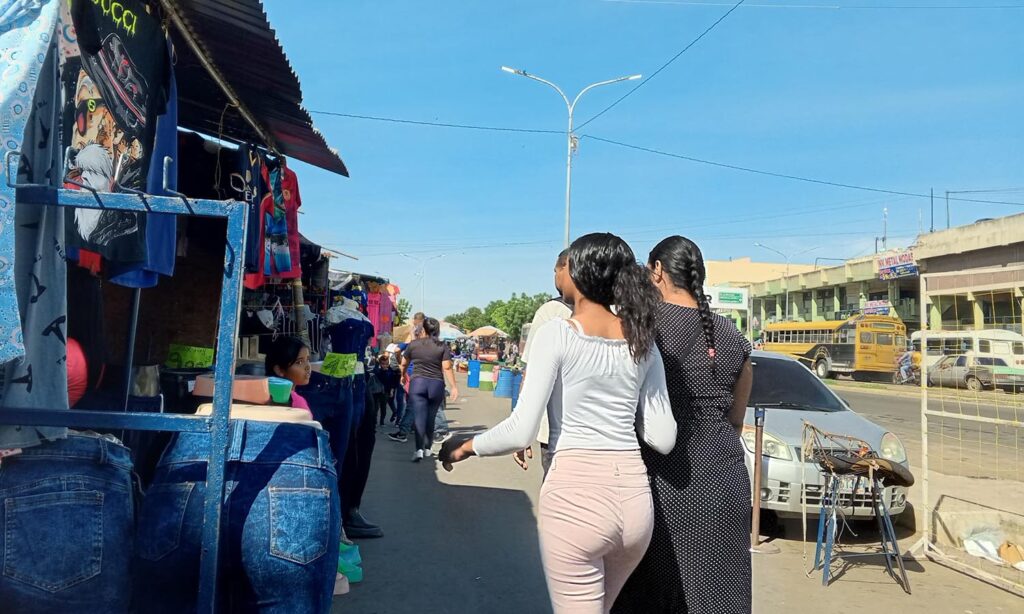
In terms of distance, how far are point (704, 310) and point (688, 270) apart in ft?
0.57

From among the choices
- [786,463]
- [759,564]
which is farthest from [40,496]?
[786,463]

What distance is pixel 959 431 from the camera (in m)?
6.36

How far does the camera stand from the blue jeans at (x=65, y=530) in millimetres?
1807

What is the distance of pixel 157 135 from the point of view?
3814 mm

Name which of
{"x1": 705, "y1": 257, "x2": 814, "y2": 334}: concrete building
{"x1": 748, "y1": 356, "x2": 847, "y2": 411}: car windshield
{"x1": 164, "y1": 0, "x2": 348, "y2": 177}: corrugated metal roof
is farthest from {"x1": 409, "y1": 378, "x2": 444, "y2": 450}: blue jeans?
{"x1": 705, "y1": 257, "x2": 814, "y2": 334}: concrete building

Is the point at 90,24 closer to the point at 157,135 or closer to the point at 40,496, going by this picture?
the point at 157,135

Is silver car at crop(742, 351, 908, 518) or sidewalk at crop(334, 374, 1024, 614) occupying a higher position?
silver car at crop(742, 351, 908, 518)

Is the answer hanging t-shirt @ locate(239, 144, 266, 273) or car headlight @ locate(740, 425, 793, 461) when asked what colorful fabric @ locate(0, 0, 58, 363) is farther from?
car headlight @ locate(740, 425, 793, 461)

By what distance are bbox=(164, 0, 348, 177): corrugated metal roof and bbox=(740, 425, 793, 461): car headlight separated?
4395 mm

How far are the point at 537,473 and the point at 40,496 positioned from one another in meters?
7.45

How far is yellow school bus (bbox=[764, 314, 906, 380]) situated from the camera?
31.9m

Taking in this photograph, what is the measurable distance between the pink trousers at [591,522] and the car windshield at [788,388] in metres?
5.04

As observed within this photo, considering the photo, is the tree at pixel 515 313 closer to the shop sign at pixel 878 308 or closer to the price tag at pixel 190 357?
the shop sign at pixel 878 308

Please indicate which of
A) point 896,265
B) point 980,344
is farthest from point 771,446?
point 896,265
